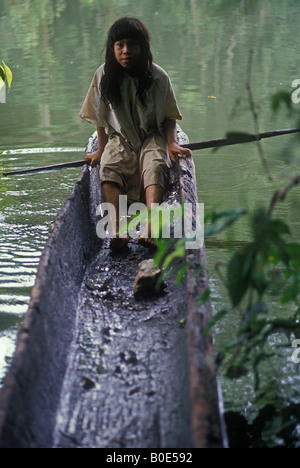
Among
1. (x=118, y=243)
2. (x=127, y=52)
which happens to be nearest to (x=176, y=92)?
(x=127, y=52)

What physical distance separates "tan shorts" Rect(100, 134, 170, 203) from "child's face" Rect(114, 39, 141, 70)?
1.44 ft

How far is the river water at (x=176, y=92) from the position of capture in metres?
3.80

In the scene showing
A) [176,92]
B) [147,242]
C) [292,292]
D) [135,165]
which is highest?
[176,92]

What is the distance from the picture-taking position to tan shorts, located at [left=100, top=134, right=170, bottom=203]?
3.38 meters

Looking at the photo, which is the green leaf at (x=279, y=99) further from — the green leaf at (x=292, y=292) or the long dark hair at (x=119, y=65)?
the long dark hair at (x=119, y=65)

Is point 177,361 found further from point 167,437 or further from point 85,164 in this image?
point 85,164

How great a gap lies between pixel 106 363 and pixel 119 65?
1.76 metres

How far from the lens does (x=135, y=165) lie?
356cm

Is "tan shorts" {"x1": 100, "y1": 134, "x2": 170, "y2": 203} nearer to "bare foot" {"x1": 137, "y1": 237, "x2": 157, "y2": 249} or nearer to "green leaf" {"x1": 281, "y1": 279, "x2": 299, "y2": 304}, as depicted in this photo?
"bare foot" {"x1": 137, "y1": 237, "x2": 157, "y2": 249}

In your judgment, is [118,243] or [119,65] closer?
[118,243]

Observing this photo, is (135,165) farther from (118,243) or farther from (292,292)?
(292,292)

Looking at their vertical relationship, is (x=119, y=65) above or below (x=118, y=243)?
above

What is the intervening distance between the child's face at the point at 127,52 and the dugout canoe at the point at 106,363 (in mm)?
785
